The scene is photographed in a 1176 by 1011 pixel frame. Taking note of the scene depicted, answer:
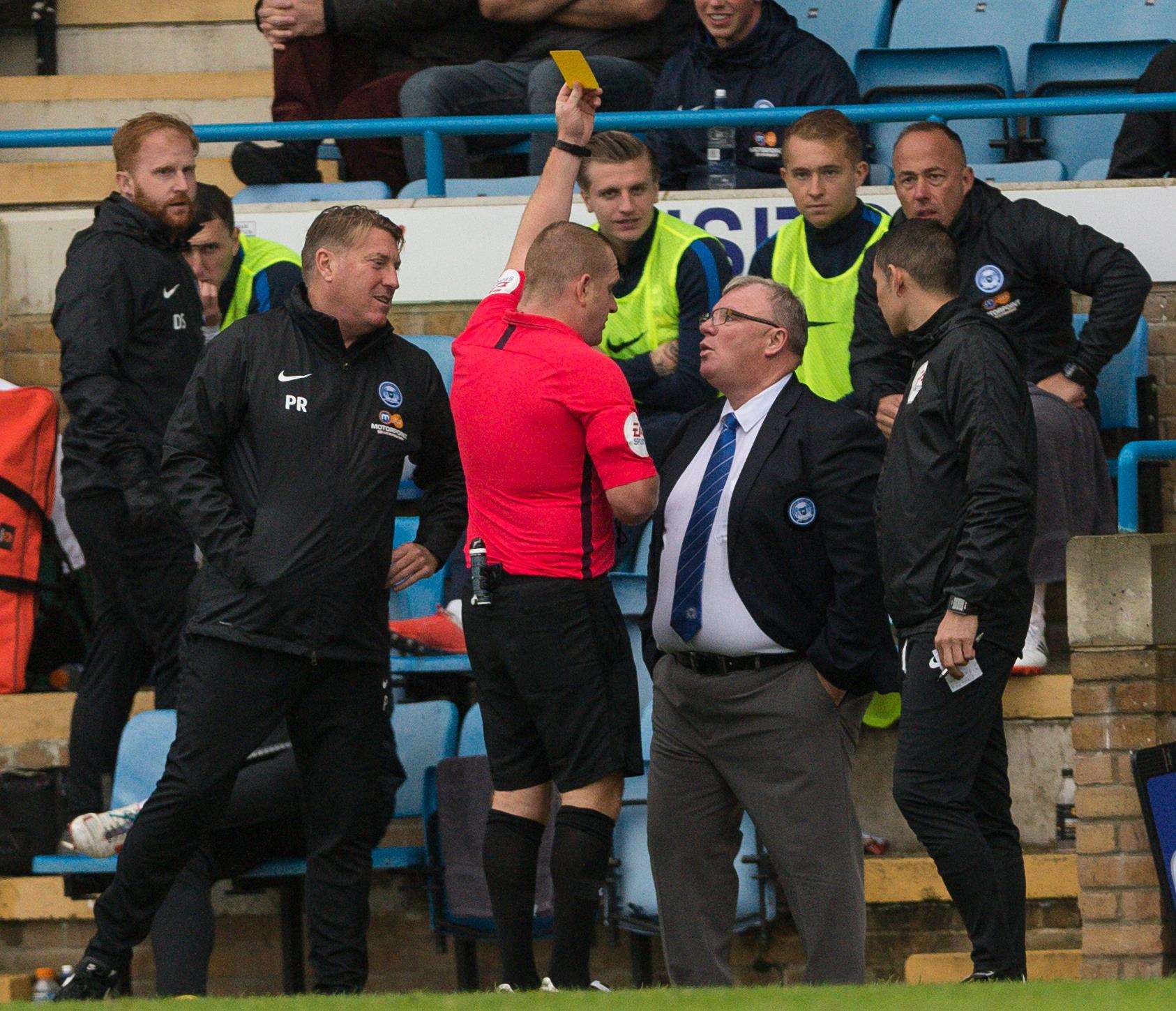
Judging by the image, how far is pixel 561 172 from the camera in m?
5.27

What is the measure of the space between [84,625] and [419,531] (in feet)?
8.32

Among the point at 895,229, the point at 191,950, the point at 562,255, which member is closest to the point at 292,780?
the point at 191,950

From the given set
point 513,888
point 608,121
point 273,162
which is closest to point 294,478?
point 513,888

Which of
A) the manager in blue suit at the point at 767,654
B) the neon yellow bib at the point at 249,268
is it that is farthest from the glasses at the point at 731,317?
the neon yellow bib at the point at 249,268

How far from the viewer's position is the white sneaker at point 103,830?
589cm

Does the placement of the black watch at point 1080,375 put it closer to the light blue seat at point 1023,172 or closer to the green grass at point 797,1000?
the light blue seat at point 1023,172

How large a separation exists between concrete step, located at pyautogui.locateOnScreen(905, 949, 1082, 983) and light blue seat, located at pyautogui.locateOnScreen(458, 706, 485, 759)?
1.47 meters

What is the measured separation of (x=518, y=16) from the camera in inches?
352

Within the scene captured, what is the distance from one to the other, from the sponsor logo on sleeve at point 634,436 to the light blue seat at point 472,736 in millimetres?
1777

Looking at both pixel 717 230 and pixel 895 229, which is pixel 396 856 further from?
pixel 717 230

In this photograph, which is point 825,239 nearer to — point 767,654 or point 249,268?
point 249,268

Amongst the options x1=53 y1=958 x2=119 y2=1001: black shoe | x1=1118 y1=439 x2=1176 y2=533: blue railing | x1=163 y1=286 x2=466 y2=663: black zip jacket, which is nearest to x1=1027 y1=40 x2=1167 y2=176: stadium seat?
x1=1118 y1=439 x2=1176 y2=533: blue railing

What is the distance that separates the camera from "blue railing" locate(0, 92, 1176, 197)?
7.50 meters

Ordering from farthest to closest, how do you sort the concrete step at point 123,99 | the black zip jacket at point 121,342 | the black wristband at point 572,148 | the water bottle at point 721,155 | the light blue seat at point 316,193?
the concrete step at point 123,99
the light blue seat at point 316,193
the water bottle at point 721,155
the black zip jacket at point 121,342
the black wristband at point 572,148
